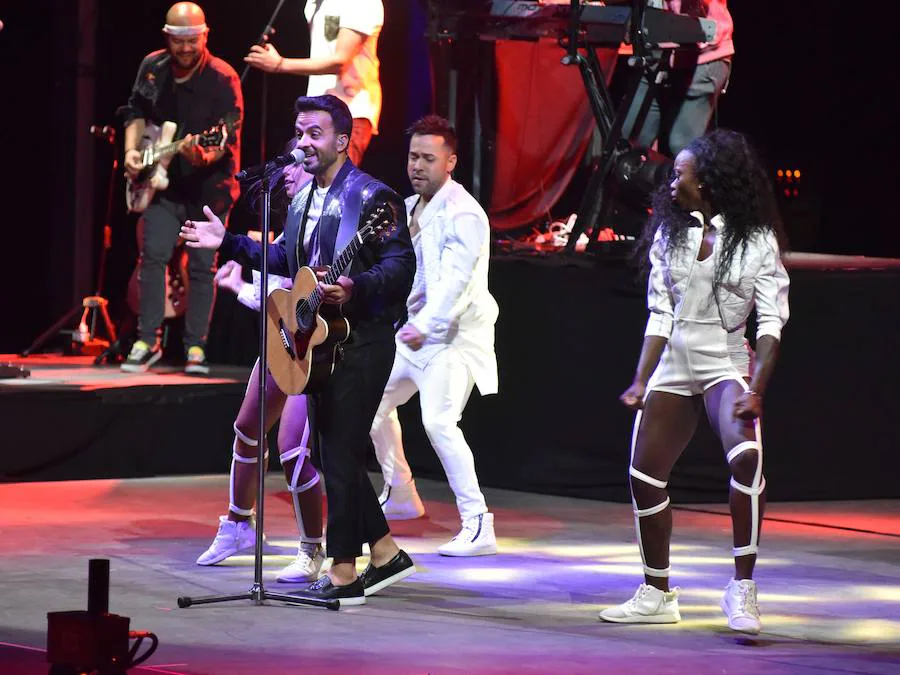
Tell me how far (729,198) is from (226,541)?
262 cm

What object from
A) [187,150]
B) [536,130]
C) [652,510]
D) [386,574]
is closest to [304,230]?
[386,574]

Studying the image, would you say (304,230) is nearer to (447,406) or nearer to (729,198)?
(729,198)

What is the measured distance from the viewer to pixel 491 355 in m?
8.07

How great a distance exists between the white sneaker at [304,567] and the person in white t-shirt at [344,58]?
341 centimetres

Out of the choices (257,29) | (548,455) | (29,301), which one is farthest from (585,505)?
(29,301)

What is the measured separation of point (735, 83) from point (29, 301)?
5.38 meters

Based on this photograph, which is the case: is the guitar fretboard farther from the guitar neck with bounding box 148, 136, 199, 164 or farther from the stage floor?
the guitar neck with bounding box 148, 136, 199, 164

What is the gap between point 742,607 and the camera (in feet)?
19.6

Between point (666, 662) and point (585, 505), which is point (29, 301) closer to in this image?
point (585, 505)

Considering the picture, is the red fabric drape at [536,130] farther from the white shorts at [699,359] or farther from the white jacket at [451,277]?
the white shorts at [699,359]

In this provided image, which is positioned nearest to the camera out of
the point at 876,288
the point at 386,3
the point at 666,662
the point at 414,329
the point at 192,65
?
the point at 666,662

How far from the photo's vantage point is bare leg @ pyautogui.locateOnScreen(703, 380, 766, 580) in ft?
19.5

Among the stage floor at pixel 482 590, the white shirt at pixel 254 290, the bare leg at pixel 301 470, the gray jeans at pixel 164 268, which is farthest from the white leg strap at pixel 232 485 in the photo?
the gray jeans at pixel 164 268

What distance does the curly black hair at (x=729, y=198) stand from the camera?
6.05 m
